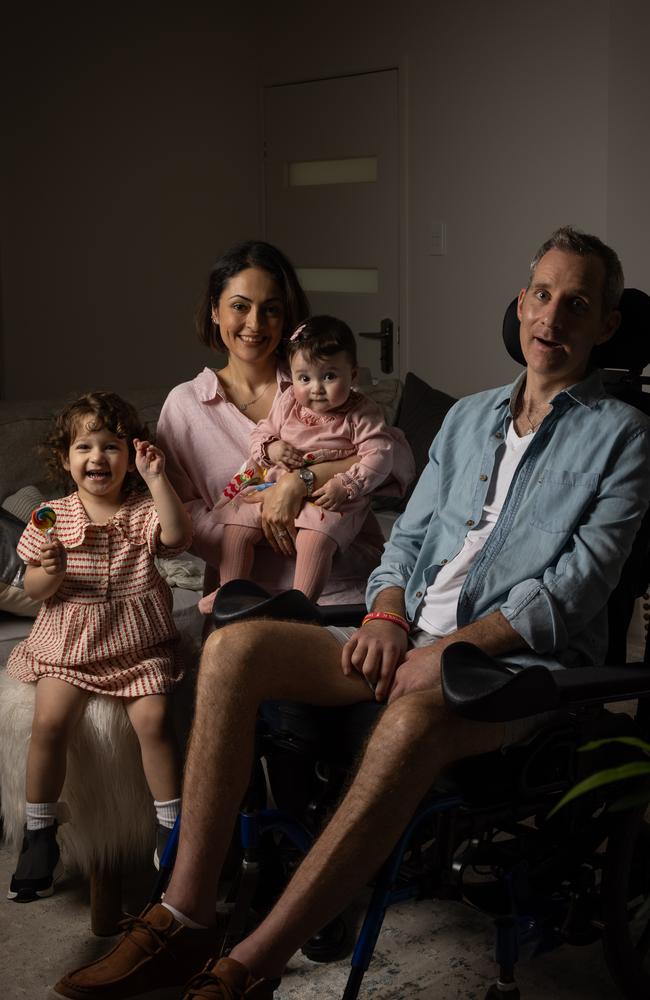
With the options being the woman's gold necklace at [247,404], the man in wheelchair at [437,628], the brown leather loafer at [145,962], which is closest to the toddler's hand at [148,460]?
the woman's gold necklace at [247,404]

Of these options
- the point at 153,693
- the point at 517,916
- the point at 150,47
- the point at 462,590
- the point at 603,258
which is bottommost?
A: the point at 517,916

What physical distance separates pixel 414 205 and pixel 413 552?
116 inches

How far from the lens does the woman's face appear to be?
7.84ft

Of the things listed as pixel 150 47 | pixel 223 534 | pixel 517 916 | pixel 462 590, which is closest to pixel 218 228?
pixel 150 47

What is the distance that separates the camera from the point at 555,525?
2.00 meters

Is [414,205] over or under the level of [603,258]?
over

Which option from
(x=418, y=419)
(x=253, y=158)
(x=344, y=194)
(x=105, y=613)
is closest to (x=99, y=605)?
(x=105, y=613)

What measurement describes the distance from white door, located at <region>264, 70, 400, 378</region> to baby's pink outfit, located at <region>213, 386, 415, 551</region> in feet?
8.72

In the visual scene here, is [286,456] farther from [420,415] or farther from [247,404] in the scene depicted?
[420,415]

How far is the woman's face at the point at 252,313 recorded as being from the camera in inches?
94.1

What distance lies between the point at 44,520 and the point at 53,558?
86mm

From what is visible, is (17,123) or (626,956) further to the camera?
(17,123)

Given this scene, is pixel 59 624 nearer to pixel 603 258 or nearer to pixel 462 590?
pixel 462 590

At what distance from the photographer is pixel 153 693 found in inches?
87.3
